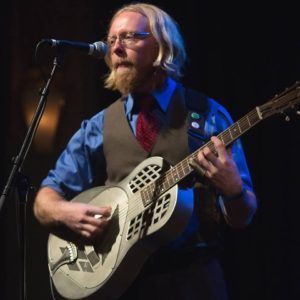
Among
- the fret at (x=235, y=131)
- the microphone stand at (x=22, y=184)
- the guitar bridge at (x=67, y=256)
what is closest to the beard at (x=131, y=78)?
the microphone stand at (x=22, y=184)

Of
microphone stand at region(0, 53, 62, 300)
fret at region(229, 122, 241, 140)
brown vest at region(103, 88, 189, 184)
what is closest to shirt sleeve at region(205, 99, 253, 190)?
brown vest at region(103, 88, 189, 184)

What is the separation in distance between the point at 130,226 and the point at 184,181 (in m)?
0.27

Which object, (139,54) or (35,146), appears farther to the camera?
(35,146)

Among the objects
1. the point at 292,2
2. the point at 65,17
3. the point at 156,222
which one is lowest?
the point at 156,222

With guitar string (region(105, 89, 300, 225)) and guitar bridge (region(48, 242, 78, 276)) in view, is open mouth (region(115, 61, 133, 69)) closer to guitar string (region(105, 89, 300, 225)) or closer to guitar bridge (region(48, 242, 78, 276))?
guitar string (region(105, 89, 300, 225))

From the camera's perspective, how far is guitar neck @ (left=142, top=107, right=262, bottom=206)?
2.09 meters

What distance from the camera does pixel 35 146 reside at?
3783 millimetres

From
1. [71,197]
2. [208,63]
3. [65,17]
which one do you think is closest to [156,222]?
[71,197]

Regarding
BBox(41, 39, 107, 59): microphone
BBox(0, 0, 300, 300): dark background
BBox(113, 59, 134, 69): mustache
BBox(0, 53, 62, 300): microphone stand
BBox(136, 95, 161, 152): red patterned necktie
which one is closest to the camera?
BBox(0, 53, 62, 300): microphone stand

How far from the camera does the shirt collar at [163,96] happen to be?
2.51 meters

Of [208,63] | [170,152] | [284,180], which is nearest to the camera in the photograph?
[170,152]

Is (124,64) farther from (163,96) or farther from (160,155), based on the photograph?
(160,155)

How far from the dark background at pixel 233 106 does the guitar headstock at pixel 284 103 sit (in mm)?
733

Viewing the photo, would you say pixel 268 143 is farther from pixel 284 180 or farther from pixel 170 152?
pixel 170 152
